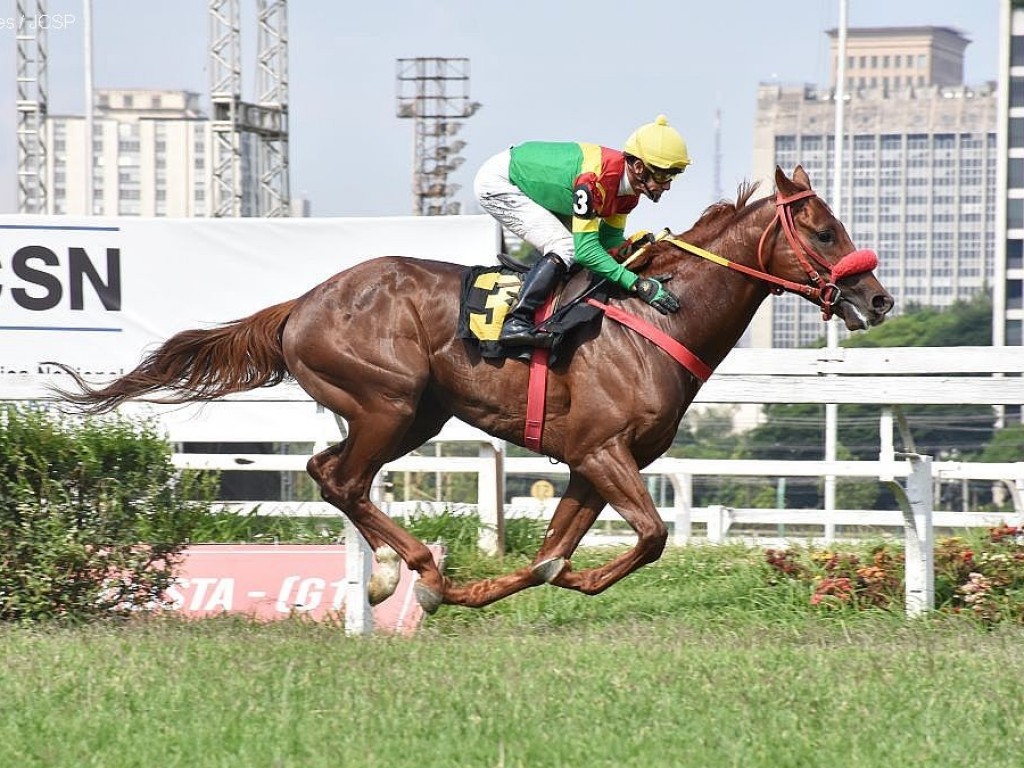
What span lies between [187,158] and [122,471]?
108148mm

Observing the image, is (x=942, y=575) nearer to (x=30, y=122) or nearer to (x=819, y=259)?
(x=819, y=259)

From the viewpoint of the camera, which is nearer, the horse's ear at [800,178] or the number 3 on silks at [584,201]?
the number 3 on silks at [584,201]

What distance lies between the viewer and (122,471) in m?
6.42

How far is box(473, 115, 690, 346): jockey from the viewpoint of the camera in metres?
5.98

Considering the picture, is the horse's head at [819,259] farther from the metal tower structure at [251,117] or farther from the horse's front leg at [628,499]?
the metal tower structure at [251,117]

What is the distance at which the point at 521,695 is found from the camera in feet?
15.1

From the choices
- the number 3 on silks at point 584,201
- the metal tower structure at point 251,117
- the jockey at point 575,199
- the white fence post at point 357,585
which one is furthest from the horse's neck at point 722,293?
the metal tower structure at point 251,117

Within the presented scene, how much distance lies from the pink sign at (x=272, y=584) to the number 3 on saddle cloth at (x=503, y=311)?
129cm

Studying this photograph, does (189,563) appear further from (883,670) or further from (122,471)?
(883,670)

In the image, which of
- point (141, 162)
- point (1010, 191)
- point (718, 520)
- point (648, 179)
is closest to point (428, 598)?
point (648, 179)

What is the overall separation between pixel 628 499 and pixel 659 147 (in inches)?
53.7

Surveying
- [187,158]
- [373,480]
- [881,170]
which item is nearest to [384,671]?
[373,480]

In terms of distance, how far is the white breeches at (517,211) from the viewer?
615 centimetres

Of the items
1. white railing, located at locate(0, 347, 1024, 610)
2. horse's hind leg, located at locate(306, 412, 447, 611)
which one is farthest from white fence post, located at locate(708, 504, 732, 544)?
horse's hind leg, located at locate(306, 412, 447, 611)
